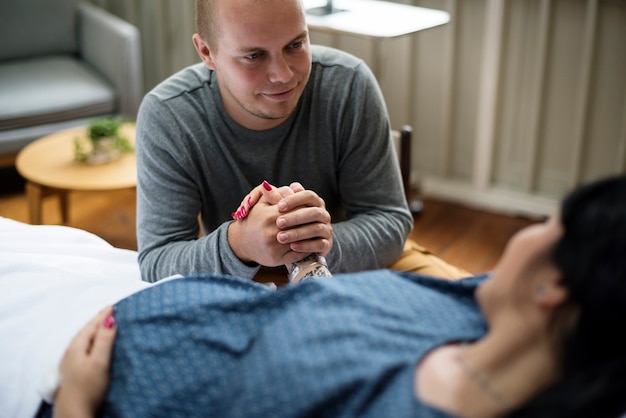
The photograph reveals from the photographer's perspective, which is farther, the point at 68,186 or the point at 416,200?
the point at 416,200

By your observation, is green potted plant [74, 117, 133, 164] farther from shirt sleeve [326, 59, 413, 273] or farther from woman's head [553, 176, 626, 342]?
woman's head [553, 176, 626, 342]

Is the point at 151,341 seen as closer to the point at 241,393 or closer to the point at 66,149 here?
the point at 241,393

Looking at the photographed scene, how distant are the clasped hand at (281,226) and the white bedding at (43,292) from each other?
20 centimetres

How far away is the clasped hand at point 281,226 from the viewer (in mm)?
1287

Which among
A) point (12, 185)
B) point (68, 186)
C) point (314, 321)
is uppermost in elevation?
point (314, 321)

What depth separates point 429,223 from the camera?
2988 mm

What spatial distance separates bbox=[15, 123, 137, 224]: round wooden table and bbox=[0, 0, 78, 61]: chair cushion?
0.85 metres

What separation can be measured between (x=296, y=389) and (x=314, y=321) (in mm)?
98

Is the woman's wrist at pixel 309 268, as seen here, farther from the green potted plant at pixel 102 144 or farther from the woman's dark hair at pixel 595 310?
the green potted plant at pixel 102 144

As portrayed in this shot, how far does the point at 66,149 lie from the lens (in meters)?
2.78

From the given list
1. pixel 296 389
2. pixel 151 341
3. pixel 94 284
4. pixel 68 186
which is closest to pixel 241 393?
pixel 296 389

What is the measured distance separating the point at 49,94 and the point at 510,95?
5.84 feet

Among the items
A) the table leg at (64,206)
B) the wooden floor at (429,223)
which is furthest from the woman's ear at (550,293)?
the table leg at (64,206)

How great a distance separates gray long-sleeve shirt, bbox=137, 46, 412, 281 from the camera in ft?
4.93
